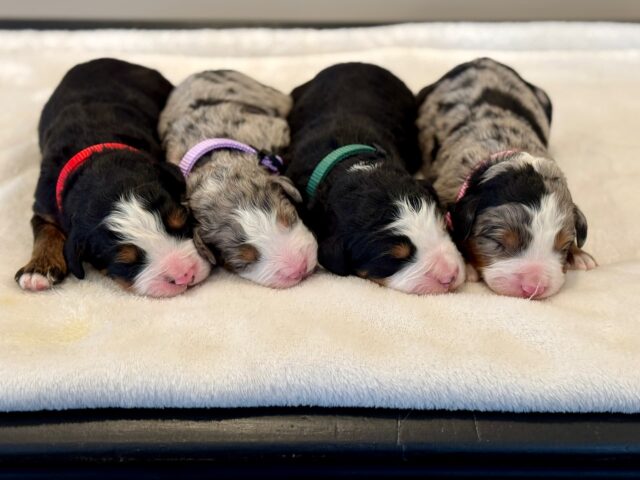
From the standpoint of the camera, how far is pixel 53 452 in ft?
6.79

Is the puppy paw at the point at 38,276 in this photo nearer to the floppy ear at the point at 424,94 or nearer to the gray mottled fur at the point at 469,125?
the gray mottled fur at the point at 469,125

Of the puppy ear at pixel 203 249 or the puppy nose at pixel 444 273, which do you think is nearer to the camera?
the puppy nose at pixel 444 273

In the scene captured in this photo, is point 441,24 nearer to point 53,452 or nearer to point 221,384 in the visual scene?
point 221,384

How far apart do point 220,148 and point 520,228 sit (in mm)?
1451

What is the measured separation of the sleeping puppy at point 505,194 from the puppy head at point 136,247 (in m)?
1.18

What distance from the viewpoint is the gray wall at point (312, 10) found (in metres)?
5.12

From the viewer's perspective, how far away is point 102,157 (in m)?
2.96

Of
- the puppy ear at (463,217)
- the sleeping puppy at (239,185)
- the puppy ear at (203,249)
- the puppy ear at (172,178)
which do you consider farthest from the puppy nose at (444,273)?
the puppy ear at (172,178)

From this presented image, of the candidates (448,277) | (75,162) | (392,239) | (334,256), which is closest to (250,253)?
(334,256)

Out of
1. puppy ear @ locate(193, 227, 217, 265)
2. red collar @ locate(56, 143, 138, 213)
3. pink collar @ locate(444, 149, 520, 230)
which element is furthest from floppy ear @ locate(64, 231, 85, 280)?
pink collar @ locate(444, 149, 520, 230)

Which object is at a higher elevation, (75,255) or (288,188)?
(288,188)

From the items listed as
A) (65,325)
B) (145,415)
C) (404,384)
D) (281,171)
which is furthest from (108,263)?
(404,384)

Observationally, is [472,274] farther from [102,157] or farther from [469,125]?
[102,157]

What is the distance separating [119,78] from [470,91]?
197 centimetres
